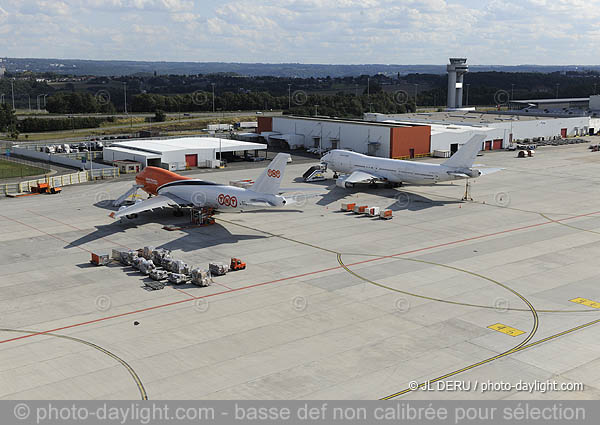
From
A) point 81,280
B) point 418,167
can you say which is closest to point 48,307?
point 81,280

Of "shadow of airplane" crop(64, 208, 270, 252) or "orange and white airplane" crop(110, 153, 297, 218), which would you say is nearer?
"shadow of airplane" crop(64, 208, 270, 252)

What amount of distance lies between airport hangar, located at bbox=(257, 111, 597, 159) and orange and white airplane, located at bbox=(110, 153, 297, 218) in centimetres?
5506

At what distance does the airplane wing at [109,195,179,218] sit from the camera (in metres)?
62.5

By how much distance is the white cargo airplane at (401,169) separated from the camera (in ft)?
249

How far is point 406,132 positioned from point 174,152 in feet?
139

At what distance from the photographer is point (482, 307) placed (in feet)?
139

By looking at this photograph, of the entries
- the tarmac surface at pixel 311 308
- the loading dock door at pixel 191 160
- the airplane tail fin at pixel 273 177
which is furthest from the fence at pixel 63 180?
the airplane tail fin at pixel 273 177

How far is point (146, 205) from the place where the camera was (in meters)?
64.8

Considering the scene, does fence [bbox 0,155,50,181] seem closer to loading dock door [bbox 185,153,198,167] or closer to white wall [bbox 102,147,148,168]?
white wall [bbox 102,147,148,168]

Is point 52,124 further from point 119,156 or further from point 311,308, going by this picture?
point 311,308

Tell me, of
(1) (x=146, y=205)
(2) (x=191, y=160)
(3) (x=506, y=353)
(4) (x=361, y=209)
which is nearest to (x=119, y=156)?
(2) (x=191, y=160)

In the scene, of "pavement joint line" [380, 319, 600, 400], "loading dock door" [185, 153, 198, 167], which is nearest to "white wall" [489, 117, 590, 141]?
"loading dock door" [185, 153, 198, 167]
